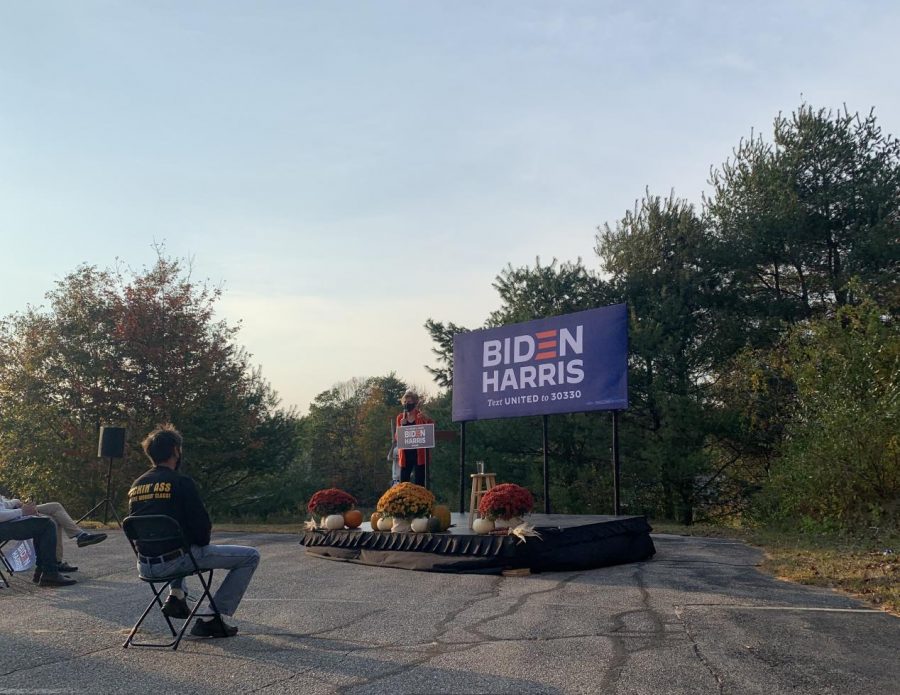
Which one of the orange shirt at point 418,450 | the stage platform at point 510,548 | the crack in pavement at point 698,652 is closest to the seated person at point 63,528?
the stage platform at point 510,548

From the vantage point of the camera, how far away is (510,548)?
25.9 ft

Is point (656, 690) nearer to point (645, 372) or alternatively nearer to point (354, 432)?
point (645, 372)

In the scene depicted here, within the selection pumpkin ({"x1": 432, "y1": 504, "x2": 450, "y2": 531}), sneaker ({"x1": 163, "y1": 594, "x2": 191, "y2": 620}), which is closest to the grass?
pumpkin ({"x1": 432, "y1": 504, "x2": 450, "y2": 531})

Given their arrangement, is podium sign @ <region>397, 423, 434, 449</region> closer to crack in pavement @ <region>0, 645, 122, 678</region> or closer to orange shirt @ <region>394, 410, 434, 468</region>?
orange shirt @ <region>394, 410, 434, 468</region>

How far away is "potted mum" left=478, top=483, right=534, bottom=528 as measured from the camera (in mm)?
8211

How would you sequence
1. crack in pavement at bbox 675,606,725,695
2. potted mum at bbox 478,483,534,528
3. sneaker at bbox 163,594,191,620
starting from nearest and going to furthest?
Result: 1. crack in pavement at bbox 675,606,725,695
2. sneaker at bbox 163,594,191,620
3. potted mum at bbox 478,483,534,528

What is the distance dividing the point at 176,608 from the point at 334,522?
16.2 ft

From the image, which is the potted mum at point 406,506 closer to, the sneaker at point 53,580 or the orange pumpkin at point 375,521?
the orange pumpkin at point 375,521

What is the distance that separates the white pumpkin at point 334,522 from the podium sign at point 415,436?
190 centimetres

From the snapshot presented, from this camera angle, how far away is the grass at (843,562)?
21.4 feet

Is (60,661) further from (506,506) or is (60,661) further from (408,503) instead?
(408,503)

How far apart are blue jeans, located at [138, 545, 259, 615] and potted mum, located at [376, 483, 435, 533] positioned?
3.90m

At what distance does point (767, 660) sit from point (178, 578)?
371 cm

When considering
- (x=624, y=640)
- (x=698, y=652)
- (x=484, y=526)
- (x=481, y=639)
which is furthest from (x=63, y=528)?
(x=698, y=652)
